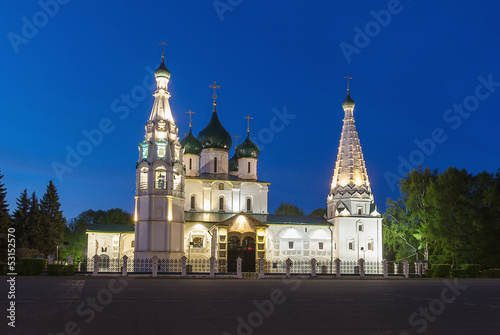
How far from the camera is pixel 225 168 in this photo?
5253 centimetres

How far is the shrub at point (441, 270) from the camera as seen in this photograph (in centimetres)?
3456

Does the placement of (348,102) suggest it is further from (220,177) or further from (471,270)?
(471,270)

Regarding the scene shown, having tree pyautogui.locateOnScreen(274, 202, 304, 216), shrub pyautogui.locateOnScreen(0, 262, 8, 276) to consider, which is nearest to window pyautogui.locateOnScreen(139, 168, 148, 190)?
shrub pyautogui.locateOnScreen(0, 262, 8, 276)

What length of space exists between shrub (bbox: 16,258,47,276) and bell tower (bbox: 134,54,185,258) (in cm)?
1306

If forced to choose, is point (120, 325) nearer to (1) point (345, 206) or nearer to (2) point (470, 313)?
(2) point (470, 313)

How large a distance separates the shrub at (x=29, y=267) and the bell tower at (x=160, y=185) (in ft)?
42.8

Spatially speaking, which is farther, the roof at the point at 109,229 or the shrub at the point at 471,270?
the roof at the point at 109,229

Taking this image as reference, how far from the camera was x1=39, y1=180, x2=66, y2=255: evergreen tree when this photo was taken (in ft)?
170

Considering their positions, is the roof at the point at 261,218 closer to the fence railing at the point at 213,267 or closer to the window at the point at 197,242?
the window at the point at 197,242

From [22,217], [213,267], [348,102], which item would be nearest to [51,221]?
[22,217]

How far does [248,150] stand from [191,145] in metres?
5.90

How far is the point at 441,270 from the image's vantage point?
34.6m

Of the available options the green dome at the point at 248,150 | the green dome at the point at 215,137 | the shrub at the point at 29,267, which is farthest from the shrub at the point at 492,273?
the shrub at the point at 29,267

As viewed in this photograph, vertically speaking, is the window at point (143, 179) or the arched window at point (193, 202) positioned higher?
the window at point (143, 179)
